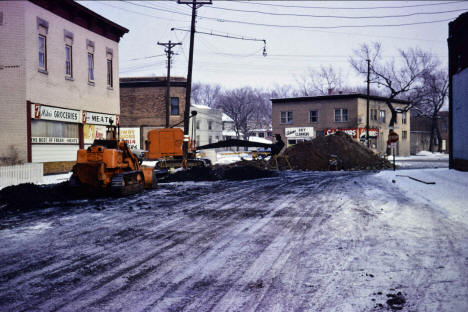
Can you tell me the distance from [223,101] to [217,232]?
7981 centimetres

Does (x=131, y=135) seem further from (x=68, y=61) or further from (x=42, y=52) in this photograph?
(x=42, y=52)

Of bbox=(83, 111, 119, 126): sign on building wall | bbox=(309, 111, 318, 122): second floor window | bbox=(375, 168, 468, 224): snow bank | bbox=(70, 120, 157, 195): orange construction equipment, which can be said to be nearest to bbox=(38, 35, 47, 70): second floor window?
bbox=(83, 111, 119, 126): sign on building wall

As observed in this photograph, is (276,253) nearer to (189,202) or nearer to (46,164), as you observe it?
(189,202)

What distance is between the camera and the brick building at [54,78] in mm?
20375

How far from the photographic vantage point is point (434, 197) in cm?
1223

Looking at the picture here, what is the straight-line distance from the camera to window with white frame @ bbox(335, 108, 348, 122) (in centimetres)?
5038

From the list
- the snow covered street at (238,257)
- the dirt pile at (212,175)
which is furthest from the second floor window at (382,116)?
the snow covered street at (238,257)

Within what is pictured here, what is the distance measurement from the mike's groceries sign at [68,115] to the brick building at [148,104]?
1636cm

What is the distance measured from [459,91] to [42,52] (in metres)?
22.0

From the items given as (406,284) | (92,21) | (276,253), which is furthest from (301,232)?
(92,21)

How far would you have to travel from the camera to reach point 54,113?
900 inches

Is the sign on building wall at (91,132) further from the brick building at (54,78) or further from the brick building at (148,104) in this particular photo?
the brick building at (148,104)

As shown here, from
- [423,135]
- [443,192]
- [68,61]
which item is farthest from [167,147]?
[423,135]

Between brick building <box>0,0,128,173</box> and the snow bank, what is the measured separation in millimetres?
17968
